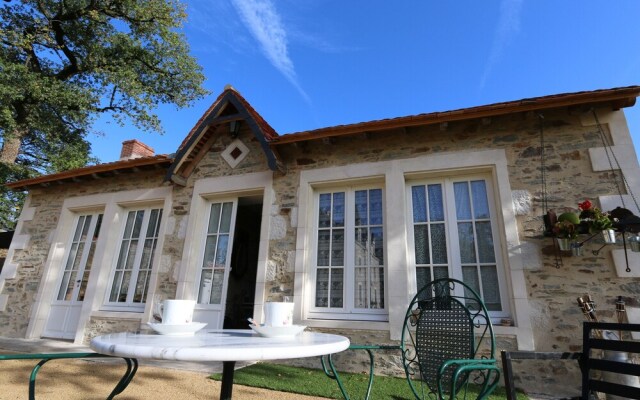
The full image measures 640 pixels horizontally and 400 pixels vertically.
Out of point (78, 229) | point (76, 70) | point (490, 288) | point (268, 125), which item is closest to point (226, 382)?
point (490, 288)

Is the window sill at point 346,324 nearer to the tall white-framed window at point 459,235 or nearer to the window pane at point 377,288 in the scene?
the window pane at point 377,288

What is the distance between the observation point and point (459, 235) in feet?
12.8

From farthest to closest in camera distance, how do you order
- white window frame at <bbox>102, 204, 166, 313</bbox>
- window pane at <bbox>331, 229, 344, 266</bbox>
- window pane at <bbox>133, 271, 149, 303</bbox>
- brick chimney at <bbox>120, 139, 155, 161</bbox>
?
brick chimney at <bbox>120, 139, 155, 161</bbox> → window pane at <bbox>133, 271, 149, 303</bbox> → white window frame at <bbox>102, 204, 166, 313</bbox> → window pane at <bbox>331, 229, 344, 266</bbox>

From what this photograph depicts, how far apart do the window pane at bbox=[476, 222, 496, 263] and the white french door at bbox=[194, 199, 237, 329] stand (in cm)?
342

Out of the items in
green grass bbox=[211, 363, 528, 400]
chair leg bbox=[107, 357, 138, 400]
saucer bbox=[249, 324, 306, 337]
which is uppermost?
saucer bbox=[249, 324, 306, 337]

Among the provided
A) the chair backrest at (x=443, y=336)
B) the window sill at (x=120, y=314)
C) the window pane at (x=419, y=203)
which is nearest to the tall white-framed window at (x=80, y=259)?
the window sill at (x=120, y=314)

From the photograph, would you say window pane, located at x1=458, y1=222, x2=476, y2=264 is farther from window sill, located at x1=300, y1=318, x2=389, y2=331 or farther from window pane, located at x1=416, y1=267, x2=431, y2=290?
window sill, located at x1=300, y1=318, x2=389, y2=331

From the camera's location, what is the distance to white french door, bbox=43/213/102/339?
5453 millimetres

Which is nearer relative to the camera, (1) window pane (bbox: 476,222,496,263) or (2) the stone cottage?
(2) the stone cottage

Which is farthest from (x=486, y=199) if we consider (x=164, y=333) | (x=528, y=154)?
(x=164, y=333)

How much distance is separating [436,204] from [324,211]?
1513 mm

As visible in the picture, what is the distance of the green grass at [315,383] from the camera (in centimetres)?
286

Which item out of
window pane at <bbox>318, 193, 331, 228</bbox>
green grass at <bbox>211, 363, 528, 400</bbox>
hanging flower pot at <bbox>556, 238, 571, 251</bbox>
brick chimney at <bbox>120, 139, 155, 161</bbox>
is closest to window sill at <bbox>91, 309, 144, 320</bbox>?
green grass at <bbox>211, 363, 528, 400</bbox>

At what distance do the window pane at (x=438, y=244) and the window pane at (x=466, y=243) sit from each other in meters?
0.18
